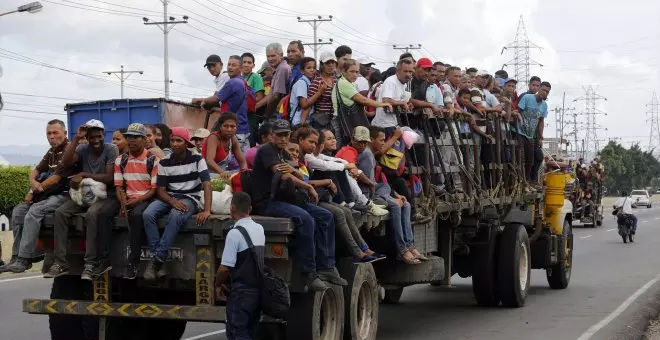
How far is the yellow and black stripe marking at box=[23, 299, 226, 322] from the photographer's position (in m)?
8.77

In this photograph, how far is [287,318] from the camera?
9.20 m

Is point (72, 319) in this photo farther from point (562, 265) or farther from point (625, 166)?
point (625, 166)

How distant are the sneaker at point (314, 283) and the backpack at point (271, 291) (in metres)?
0.56

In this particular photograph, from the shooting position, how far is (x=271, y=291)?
837 cm

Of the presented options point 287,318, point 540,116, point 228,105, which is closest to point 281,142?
point 287,318

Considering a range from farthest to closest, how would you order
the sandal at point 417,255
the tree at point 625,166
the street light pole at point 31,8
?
the tree at point 625,166 → the street light pole at point 31,8 → the sandal at point 417,255

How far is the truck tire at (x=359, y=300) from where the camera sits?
10.0 m

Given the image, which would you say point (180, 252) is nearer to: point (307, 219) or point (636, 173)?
point (307, 219)

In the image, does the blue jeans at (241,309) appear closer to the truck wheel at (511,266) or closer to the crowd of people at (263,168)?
the crowd of people at (263,168)

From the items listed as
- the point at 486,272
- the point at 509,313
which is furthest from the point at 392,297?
the point at 509,313

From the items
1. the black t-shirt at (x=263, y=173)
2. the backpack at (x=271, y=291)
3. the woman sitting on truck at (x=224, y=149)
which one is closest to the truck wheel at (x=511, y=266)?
the woman sitting on truck at (x=224, y=149)

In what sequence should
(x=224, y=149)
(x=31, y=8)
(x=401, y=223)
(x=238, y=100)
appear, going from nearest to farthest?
(x=224, y=149), (x=401, y=223), (x=238, y=100), (x=31, y=8)

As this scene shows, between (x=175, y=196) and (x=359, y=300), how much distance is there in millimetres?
2247

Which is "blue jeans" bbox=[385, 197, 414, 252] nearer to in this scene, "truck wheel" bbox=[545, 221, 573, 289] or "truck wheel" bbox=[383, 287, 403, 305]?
"truck wheel" bbox=[383, 287, 403, 305]
